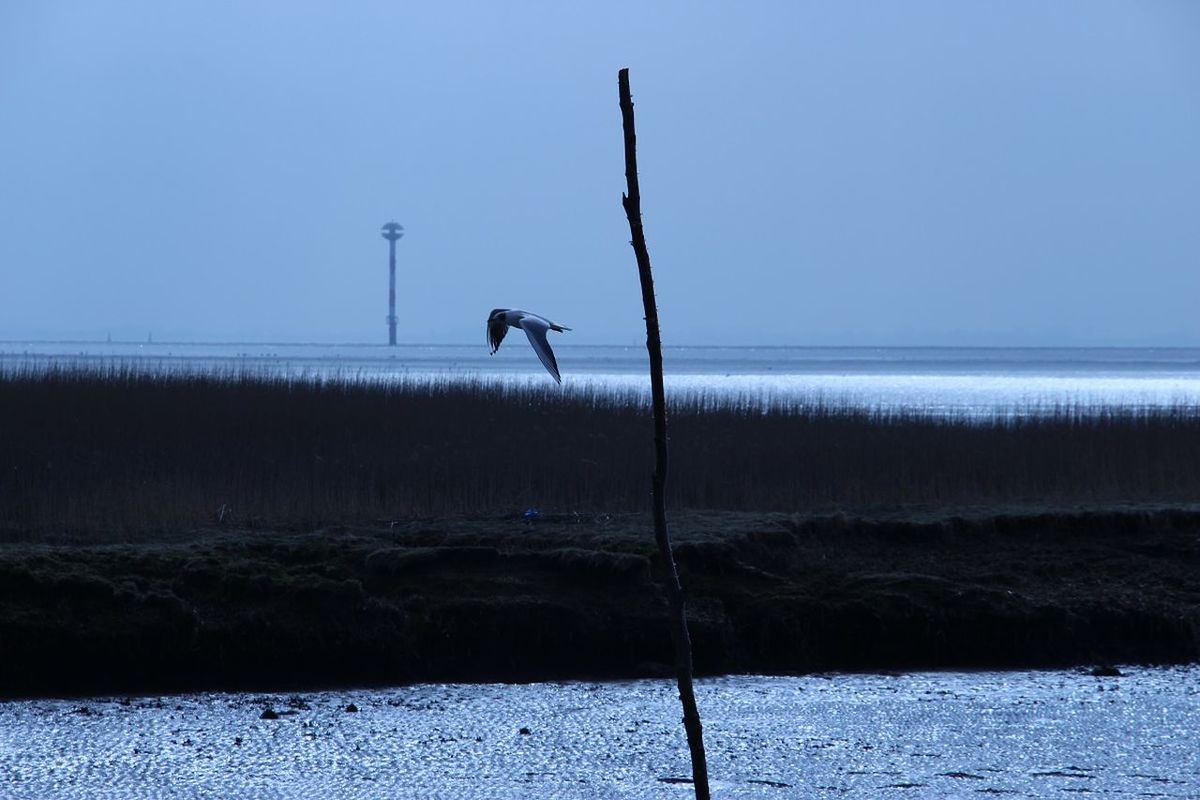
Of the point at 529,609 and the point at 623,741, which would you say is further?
the point at 529,609

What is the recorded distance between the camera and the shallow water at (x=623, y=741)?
4.02m

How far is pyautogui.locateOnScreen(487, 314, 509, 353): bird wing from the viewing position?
1.76 metres

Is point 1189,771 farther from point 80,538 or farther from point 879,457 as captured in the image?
point 879,457

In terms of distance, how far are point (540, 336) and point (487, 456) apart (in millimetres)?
7668

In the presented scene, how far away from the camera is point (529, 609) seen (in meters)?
5.50

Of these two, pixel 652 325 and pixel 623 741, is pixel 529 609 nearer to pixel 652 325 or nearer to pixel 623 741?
pixel 623 741

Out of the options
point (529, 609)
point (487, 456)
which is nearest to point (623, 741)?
point (529, 609)

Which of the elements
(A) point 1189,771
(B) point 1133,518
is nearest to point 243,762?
(A) point 1189,771

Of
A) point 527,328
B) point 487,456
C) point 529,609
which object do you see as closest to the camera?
point 527,328

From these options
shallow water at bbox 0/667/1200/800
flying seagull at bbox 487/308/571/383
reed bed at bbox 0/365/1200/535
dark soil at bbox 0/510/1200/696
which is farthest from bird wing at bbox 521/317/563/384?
reed bed at bbox 0/365/1200/535

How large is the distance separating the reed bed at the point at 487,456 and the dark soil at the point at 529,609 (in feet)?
4.26

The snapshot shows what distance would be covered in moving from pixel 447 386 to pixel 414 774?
423 inches

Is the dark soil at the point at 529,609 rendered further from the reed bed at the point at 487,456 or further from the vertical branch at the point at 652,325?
the vertical branch at the point at 652,325

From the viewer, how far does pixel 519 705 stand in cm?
490
